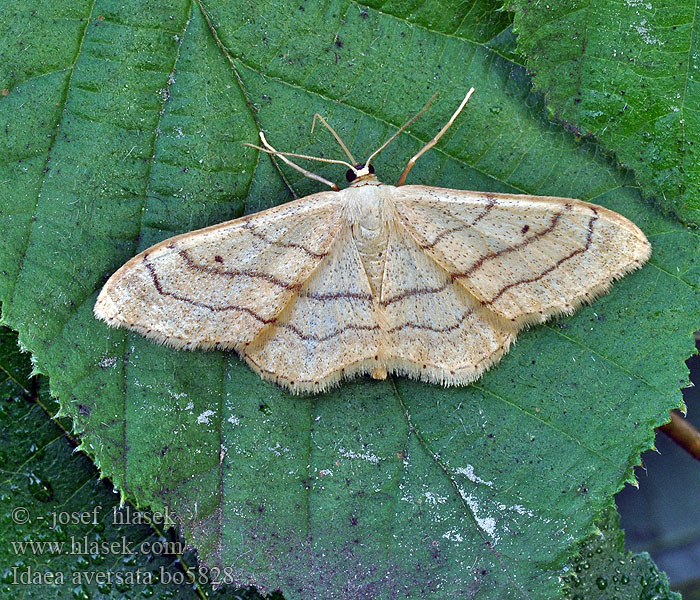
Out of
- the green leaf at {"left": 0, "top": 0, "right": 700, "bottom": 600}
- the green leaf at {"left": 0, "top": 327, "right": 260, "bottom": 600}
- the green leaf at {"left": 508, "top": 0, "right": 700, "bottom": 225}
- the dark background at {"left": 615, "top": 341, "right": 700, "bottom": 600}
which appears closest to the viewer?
the green leaf at {"left": 508, "top": 0, "right": 700, "bottom": 225}

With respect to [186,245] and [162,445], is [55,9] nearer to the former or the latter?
[186,245]

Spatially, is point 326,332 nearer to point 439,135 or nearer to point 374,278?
point 374,278

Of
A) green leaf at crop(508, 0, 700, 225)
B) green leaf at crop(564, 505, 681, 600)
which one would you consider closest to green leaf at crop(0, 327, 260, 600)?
green leaf at crop(564, 505, 681, 600)

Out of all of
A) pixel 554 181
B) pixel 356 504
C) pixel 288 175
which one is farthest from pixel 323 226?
pixel 356 504

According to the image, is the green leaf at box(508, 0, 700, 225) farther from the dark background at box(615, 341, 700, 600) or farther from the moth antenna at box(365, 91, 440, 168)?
the dark background at box(615, 341, 700, 600)

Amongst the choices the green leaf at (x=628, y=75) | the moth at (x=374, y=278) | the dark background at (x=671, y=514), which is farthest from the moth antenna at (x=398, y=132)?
the dark background at (x=671, y=514)

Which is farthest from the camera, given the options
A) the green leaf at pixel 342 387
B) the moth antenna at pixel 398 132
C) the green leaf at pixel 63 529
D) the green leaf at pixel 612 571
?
the green leaf at pixel 612 571

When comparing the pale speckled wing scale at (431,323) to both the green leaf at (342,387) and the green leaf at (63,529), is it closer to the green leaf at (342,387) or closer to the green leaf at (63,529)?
the green leaf at (342,387)
